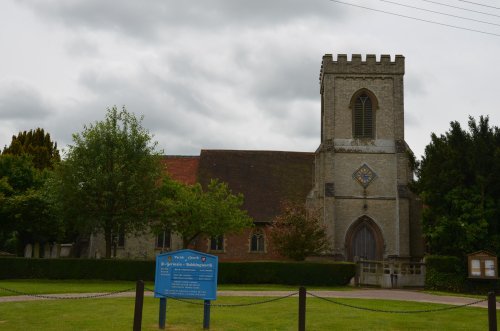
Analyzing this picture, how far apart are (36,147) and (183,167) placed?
2651 centimetres

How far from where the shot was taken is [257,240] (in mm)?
39969

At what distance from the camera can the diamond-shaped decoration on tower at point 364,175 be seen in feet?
124

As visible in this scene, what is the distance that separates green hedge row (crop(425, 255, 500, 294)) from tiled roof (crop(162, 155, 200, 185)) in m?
19.1

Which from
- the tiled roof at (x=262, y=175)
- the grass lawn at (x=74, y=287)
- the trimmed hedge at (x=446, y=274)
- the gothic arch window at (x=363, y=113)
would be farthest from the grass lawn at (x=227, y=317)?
the tiled roof at (x=262, y=175)

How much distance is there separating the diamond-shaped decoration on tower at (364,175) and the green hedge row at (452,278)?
28.1 ft

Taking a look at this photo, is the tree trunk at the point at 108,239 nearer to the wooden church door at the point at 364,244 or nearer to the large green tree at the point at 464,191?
the wooden church door at the point at 364,244

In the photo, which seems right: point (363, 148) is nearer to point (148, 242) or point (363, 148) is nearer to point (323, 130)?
point (323, 130)

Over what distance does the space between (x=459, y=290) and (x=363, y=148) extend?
12134 millimetres

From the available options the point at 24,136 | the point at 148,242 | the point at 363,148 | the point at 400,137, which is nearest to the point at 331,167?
the point at 363,148

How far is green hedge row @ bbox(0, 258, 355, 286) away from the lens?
3086 centimetres

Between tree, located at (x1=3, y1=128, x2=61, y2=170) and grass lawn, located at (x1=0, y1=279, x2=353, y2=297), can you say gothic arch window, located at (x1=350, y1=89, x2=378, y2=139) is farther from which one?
tree, located at (x1=3, y1=128, x2=61, y2=170)

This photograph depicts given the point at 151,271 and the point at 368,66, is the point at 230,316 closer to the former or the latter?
the point at 151,271

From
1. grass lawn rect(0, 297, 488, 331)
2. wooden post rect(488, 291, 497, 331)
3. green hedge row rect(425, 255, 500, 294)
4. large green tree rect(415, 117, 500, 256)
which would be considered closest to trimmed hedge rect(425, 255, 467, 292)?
green hedge row rect(425, 255, 500, 294)

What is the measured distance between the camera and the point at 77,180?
32375mm
